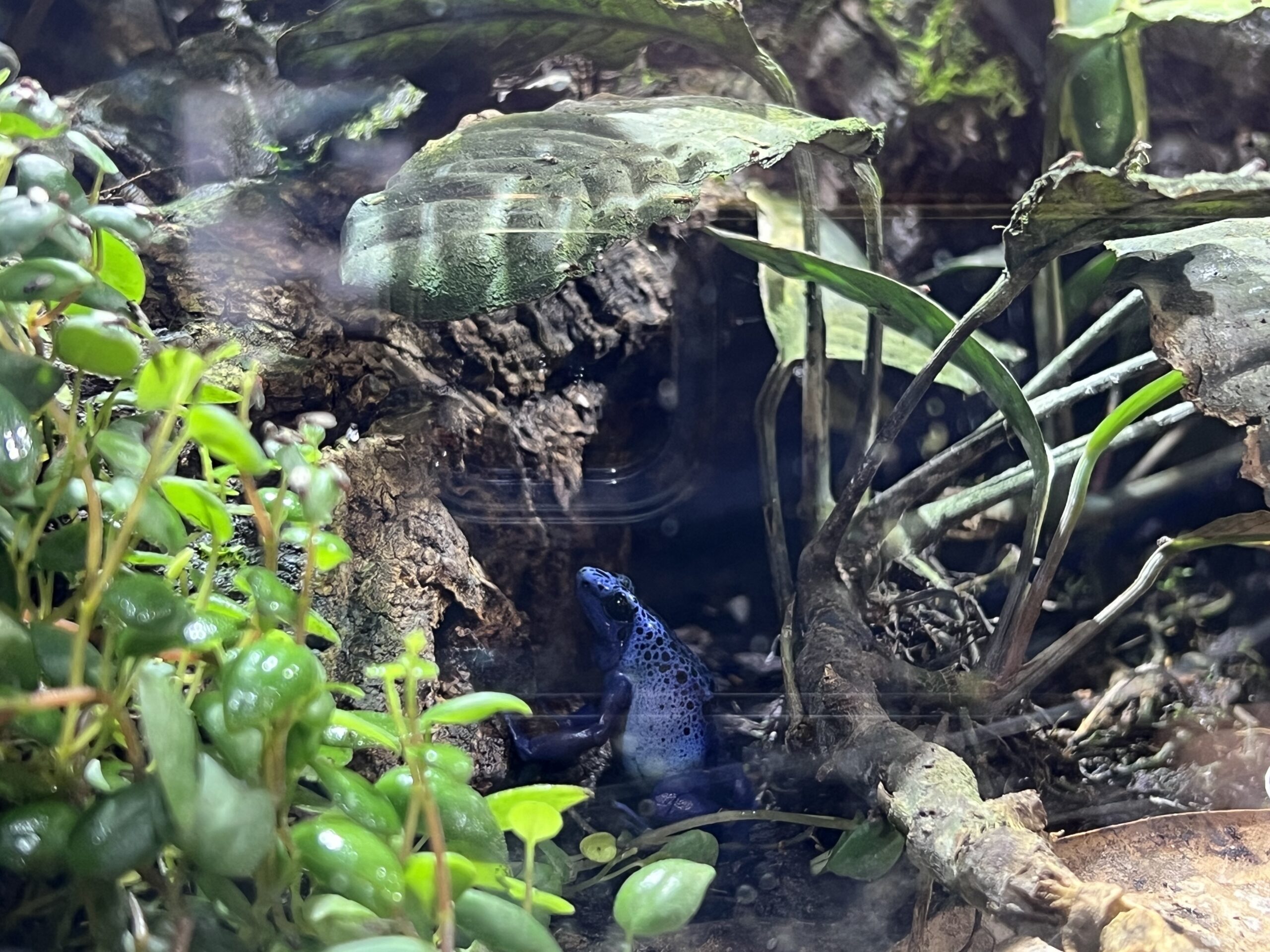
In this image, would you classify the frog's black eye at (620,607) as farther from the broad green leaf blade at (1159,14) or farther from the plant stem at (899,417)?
the broad green leaf blade at (1159,14)

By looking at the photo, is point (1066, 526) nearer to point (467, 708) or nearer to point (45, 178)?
point (467, 708)

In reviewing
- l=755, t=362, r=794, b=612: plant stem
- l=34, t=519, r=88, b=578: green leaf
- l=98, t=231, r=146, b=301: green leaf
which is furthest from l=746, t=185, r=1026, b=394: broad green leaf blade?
l=34, t=519, r=88, b=578: green leaf

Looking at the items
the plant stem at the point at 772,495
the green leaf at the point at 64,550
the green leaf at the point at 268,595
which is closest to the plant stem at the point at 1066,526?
the plant stem at the point at 772,495

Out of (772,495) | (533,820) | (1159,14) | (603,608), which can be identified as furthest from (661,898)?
(1159,14)

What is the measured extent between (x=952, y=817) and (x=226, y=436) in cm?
62

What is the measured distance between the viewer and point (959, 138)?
1.33 metres

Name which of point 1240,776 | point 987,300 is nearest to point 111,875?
point 987,300

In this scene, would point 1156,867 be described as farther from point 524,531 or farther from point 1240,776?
point 524,531

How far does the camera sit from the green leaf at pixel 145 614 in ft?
1.52

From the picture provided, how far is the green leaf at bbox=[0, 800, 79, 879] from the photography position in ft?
1.50

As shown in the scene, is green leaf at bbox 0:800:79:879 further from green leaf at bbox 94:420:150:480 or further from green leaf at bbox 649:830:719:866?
→ green leaf at bbox 649:830:719:866

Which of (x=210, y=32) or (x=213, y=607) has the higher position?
(x=210, y=32)

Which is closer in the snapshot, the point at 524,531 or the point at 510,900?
the point at 510,900

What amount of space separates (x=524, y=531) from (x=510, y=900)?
1.68 feet
